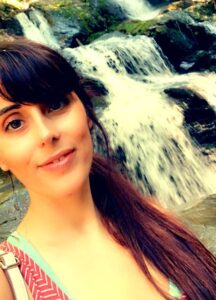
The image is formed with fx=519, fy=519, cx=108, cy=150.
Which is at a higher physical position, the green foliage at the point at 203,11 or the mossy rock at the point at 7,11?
the mossy rock at the point at 7,11

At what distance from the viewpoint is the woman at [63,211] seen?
136 cm

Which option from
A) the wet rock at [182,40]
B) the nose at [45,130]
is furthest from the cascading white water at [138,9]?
the nose at [45,130]

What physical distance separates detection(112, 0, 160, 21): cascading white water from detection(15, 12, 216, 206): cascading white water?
473 centimetres

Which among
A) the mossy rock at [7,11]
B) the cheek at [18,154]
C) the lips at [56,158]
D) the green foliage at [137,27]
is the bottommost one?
the green foliage at [137,27]

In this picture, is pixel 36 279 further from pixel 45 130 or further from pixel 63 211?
pixel 45 130

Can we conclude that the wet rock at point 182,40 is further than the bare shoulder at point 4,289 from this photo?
Yes

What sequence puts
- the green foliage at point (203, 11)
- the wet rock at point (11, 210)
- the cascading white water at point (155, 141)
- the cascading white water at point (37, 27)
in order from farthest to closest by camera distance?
the green foliage at point (203, 11) < the cascading white water at point (37, 27) < the cascading white water at point (155, 141) < the wet rock at point (11, 210)

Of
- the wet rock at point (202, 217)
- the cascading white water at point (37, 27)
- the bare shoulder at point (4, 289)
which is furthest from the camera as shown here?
the cascading white water at point (37, 27)

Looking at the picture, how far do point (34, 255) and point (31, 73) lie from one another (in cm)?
48

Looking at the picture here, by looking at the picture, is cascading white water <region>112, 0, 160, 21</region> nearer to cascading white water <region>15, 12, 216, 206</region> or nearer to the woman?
cascading white water <region>15, 12, 216, 206</region>

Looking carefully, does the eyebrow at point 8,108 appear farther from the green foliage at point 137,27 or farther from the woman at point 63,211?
the green foliage at point 137,27

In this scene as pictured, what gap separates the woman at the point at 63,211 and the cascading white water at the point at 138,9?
1349 cm

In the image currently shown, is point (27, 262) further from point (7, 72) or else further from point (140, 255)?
point (7, 72)

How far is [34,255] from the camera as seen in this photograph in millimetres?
1357
